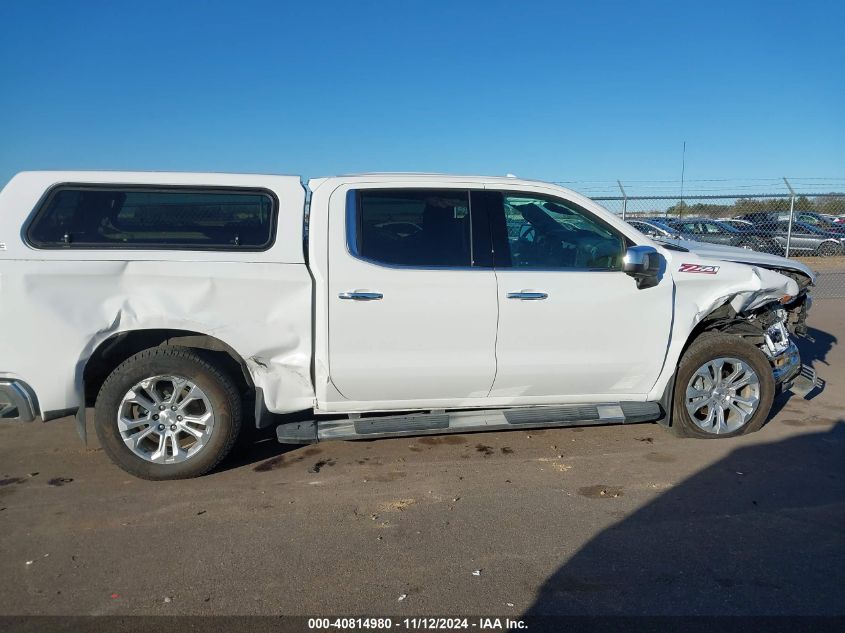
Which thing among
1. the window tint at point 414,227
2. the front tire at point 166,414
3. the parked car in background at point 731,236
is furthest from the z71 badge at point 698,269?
the parked car in background at point 731,236

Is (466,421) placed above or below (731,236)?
below

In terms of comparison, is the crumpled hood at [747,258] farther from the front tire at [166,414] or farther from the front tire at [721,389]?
the front tire at [166,414]

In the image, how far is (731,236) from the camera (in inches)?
532

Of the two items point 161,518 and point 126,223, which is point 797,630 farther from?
point 126,223

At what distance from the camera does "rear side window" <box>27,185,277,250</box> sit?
13.1 feet

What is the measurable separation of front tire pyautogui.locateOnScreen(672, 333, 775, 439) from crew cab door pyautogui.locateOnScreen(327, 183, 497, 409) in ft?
4.97

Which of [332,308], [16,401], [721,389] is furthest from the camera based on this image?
[721,389]

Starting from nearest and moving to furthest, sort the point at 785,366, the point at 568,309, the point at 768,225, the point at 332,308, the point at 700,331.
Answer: the point at 332,308 → the point at 568,309 → the point at 700,331 → the point at 785,366 → the point at 768,225

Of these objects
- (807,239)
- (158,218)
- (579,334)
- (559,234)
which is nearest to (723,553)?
(579,334)

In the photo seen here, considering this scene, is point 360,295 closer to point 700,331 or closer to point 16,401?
point 16,401

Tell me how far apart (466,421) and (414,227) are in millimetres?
1361

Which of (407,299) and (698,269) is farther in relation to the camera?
(698,269)

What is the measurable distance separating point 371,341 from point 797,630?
2.66 m

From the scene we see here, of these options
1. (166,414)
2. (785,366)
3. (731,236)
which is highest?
(731,236)
